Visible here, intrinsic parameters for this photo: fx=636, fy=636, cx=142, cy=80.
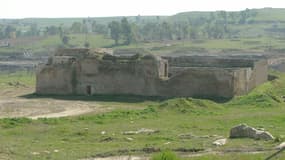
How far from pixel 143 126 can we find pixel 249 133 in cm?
569

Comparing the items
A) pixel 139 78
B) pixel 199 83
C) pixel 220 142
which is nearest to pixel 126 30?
pixel 139 78

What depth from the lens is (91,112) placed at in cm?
3089

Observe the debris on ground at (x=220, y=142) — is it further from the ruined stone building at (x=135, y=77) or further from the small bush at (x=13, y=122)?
the ruined stone building at (x=135, y=77)

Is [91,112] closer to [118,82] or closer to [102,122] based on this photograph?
[102,122]

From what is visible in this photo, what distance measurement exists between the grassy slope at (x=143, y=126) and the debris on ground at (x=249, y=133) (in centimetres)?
42

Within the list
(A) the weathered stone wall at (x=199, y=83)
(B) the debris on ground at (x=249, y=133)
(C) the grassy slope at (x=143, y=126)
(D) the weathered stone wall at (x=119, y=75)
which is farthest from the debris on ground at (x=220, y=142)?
(D) the weathered stone wall at (x=119, y=75)

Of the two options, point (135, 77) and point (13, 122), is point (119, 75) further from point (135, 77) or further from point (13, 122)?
point (13, 122)

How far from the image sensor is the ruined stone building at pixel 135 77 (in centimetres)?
3588

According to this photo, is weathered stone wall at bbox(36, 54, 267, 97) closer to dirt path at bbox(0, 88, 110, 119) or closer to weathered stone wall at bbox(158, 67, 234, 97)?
weathered stone wall at bbox(158, 67, 234, 97)

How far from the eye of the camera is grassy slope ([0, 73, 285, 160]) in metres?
18.6

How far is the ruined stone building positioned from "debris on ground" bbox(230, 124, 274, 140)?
15204 mm

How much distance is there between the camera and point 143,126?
80.6 feet

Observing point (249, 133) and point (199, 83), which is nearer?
point (249, 133)

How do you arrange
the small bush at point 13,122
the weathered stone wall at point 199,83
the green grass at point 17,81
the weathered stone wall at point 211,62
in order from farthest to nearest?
the green grass at point 17,81, the weathered stone wall at point 211,62, the weathered stone wall at point 199,83, the small bush at point 13,122
